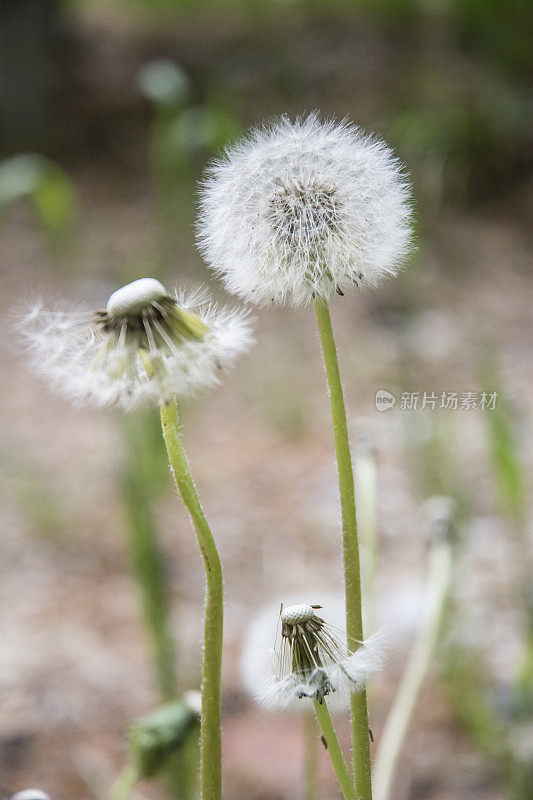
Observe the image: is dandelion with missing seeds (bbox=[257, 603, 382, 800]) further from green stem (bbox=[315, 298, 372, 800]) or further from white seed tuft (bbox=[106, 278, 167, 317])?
white seed tuft (bbox=[106, 278, 167, 317])

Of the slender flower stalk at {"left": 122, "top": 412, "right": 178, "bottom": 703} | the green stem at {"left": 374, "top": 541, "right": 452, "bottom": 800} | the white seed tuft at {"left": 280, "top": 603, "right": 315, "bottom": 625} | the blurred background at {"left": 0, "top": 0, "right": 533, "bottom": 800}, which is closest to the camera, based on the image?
the white seed tuft at {"left": 280, "top": 603, "right": 315, "bottom": 625}

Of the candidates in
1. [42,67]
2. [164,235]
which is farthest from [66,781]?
[42,67]

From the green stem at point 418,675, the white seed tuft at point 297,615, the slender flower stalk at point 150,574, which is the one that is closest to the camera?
the white seed tuft at point 297,615

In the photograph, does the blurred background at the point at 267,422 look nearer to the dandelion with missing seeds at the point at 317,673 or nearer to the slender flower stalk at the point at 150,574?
the slender flower stalk at the point at 150,574

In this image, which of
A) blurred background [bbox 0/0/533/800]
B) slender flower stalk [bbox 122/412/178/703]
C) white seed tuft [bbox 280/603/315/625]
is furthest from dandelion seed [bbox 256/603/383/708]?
slender flower stalk [bbox 122/412/178/703]

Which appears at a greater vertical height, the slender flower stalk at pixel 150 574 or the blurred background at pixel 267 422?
the blurred background at pixel 267 422

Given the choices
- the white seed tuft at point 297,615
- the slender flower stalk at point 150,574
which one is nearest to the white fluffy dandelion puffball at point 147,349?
the white seed tuft at point 297,615

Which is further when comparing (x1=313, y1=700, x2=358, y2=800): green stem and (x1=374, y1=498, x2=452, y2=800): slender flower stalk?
(x1=374, y1=498, x2=452, y2=800): slender flower stalk

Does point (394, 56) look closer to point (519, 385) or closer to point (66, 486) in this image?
point (519, 385)
